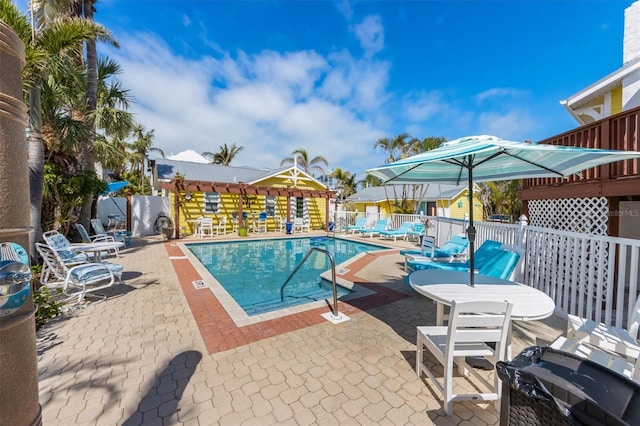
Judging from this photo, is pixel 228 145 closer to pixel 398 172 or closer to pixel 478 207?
pixel 478 207

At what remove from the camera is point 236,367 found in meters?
2.93

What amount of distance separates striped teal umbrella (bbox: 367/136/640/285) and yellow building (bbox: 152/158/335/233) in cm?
A: 1237

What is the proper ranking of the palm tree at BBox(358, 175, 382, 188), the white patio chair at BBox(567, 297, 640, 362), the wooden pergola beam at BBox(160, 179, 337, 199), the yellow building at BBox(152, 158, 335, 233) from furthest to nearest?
1. the palm tree at BBox(358, 175, 382, 188)
2. the yellow building at BBox(152, 158, 335, 233)
3. the wooden pergola beam at BBox(160, 179, 337, 199)
4. the white patio chair at BBox(567, 297, 640, 362)

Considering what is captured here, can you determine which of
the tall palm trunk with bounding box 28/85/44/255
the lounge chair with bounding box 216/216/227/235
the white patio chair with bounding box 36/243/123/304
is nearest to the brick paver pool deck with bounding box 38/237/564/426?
the white patio chair with bounding box 36/243/123/304

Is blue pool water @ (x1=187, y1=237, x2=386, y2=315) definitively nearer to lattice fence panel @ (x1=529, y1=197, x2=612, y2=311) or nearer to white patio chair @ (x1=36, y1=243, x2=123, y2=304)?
white patio chair @ (x1=36, y1=243, x2=123, y2=304)

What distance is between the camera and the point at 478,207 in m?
25.8

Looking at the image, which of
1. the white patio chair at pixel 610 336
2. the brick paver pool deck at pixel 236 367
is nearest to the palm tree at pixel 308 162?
the brick paver pool deck at pixel 236 367

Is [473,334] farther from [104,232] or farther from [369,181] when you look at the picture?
[369,181]

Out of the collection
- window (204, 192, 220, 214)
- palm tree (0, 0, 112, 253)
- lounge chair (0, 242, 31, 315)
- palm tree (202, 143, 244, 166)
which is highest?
palm tree (202, 143, 244, 166)

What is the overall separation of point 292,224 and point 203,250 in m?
6.83

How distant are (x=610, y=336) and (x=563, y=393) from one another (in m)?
1.97

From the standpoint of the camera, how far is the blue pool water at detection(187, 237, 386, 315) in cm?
591

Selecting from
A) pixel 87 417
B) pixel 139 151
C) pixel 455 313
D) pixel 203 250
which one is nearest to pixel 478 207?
pixel 203 250

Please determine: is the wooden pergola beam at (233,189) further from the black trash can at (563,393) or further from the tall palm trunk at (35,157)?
the black trash can at (563,393)
